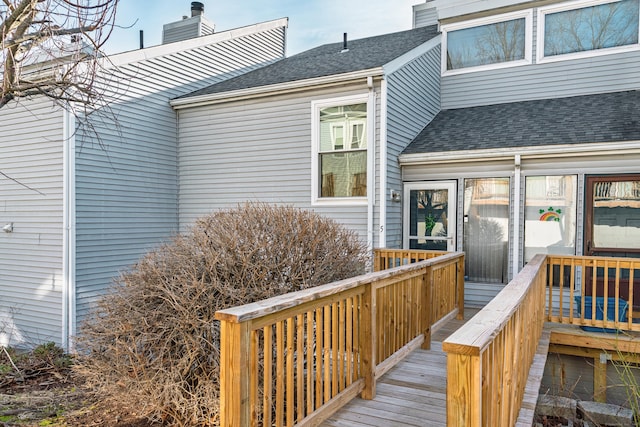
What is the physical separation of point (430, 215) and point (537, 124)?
231cm

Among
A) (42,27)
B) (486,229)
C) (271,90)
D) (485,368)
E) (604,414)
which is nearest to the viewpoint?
(485,368)

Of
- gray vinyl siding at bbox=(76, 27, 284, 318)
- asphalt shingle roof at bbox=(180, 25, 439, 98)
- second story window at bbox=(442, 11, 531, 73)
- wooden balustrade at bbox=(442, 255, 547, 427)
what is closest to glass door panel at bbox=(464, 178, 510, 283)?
asphalt shingle roof at bbox=(180, 25, 439, 98)

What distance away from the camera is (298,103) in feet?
25.2

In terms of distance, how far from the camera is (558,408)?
4.44 meters

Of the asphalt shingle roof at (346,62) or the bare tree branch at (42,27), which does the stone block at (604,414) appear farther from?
the bare tree branch at (42,27)

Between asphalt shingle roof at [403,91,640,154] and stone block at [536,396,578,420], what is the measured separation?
3746 mm

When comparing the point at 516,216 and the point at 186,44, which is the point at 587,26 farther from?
the point at 186,44

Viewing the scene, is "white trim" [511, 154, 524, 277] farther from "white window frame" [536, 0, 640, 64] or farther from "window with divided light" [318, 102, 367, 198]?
"white window frame" [536, 0, 640, 64]

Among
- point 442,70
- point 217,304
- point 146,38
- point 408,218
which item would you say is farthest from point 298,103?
point 146,38

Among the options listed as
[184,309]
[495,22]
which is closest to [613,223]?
[495,22]

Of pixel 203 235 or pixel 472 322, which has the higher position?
pixel 203 235

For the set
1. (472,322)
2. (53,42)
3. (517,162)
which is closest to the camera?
(472,322)

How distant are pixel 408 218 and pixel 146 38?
26.4 feet

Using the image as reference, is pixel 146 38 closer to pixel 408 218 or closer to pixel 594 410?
pixel 408 218
